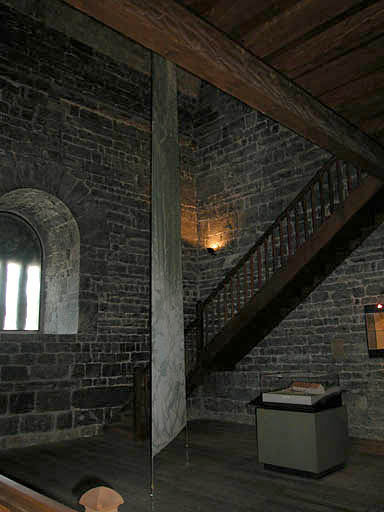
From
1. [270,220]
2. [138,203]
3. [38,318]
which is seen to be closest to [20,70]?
[138,203]

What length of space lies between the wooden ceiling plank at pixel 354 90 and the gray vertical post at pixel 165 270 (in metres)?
1.14

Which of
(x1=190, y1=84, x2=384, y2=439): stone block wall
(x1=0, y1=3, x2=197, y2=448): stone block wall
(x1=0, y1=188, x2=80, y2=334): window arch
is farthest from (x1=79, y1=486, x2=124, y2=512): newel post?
(x1=0, y1=188, x2=80, y2=334): window arch

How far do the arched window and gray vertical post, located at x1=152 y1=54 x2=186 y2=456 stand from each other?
4.36 meters

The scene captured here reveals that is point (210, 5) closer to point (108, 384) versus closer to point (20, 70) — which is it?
point (20, 70)

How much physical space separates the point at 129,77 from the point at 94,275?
3732 mm

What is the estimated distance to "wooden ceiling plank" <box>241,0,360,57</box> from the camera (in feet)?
7.89

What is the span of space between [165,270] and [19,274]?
469 cm

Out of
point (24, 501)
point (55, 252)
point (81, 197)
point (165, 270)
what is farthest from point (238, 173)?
point (24, 501)

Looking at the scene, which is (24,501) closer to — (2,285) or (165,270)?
(165,270)

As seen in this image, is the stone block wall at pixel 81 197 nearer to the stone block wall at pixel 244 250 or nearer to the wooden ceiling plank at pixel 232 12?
the stone block wall at pixel 244 250

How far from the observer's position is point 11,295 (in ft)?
22.8

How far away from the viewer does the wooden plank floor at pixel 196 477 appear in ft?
11.6

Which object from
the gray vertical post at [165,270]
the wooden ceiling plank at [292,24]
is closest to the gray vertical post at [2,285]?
the gray vertical post at [165,270]

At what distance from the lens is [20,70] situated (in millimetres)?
6840
